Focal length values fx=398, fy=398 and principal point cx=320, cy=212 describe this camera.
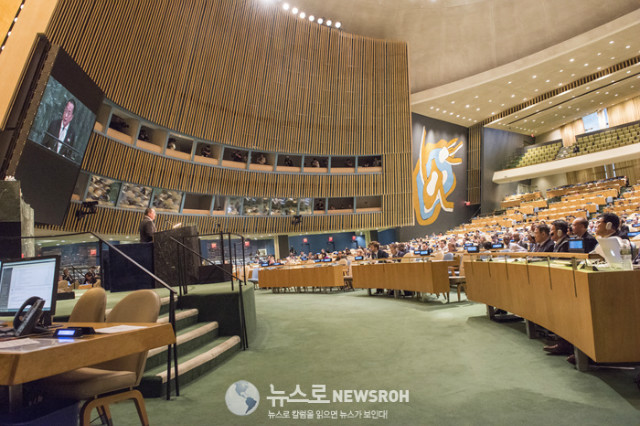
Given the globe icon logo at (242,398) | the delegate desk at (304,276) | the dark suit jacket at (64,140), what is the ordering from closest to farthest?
the globe icon logo at (242,398), the dark suit jacket at (64,140), the delegate desk at (304,276)

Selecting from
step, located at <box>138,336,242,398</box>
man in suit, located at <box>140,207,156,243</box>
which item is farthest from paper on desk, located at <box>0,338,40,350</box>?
man in suit, located at <box>140,207,156,243</box>

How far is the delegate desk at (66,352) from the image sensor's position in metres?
1.17

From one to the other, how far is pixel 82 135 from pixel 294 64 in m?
10.4

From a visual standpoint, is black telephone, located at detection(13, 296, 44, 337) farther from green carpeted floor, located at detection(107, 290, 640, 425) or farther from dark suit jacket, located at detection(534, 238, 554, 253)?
dark suit jacket, located at detection(534, 238, 554, 253)

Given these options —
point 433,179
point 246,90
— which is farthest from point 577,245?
point 433,179

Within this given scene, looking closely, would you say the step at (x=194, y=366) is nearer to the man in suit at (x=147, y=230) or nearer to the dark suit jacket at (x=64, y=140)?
the man in suit at (x=147, y=230)

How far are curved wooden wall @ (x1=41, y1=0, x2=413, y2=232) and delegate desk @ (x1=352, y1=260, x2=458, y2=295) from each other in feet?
23.5

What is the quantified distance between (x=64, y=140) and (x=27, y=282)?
19.4 ft

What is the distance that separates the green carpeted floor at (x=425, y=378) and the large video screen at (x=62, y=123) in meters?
4.53

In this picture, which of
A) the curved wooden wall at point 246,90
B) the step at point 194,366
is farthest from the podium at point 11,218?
the curved wooden wall at point 246,90

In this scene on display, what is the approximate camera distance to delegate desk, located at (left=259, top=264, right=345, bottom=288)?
1050cm

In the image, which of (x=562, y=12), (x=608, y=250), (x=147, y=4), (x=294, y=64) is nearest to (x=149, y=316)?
(x=608, y=250)

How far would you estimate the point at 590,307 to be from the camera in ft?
8.50

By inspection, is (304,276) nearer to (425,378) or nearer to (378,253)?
(378,253)
